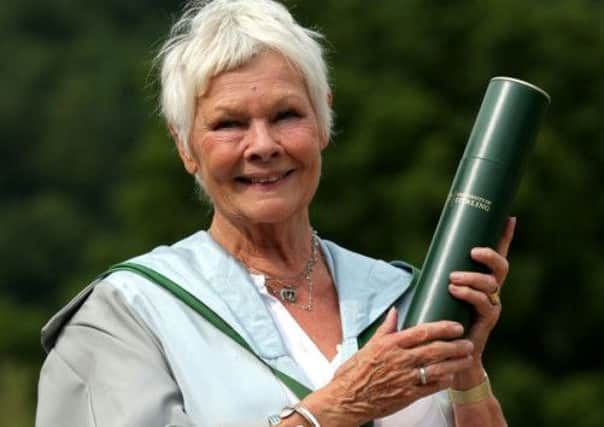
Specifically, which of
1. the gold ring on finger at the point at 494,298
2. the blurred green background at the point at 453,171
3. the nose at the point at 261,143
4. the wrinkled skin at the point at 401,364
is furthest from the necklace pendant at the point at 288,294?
the blurred green background at the point at 453,171

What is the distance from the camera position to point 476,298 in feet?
15.6

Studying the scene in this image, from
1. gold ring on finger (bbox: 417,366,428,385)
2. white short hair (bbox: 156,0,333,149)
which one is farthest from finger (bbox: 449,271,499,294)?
white short hair (bbox: 156,0,333,149)

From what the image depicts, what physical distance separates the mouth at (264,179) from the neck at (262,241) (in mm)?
168

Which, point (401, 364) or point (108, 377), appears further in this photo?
point (108, 377)

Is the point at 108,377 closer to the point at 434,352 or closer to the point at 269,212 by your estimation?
the point at 269,212

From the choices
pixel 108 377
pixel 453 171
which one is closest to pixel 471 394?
pixel 108 377

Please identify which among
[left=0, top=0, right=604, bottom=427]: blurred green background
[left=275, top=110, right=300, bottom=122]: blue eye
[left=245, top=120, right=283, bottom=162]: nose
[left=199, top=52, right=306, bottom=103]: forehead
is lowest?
[left=0, top=0, right=604, bottom=427]: blurred green background

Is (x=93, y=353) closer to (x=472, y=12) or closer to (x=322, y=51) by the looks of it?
(x=322, y=51)

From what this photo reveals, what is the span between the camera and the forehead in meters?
5.06

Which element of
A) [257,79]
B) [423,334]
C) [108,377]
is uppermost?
[257,79]

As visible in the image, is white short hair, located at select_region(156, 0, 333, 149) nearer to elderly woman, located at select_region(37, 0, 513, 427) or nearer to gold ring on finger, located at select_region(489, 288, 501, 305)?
elderly woman, located at select_region(37, 0, 513, 427)

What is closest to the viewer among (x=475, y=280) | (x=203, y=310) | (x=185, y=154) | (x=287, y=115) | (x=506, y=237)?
(x=475, y=280)

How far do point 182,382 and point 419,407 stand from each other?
66cm

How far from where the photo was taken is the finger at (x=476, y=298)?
15.5 feet
